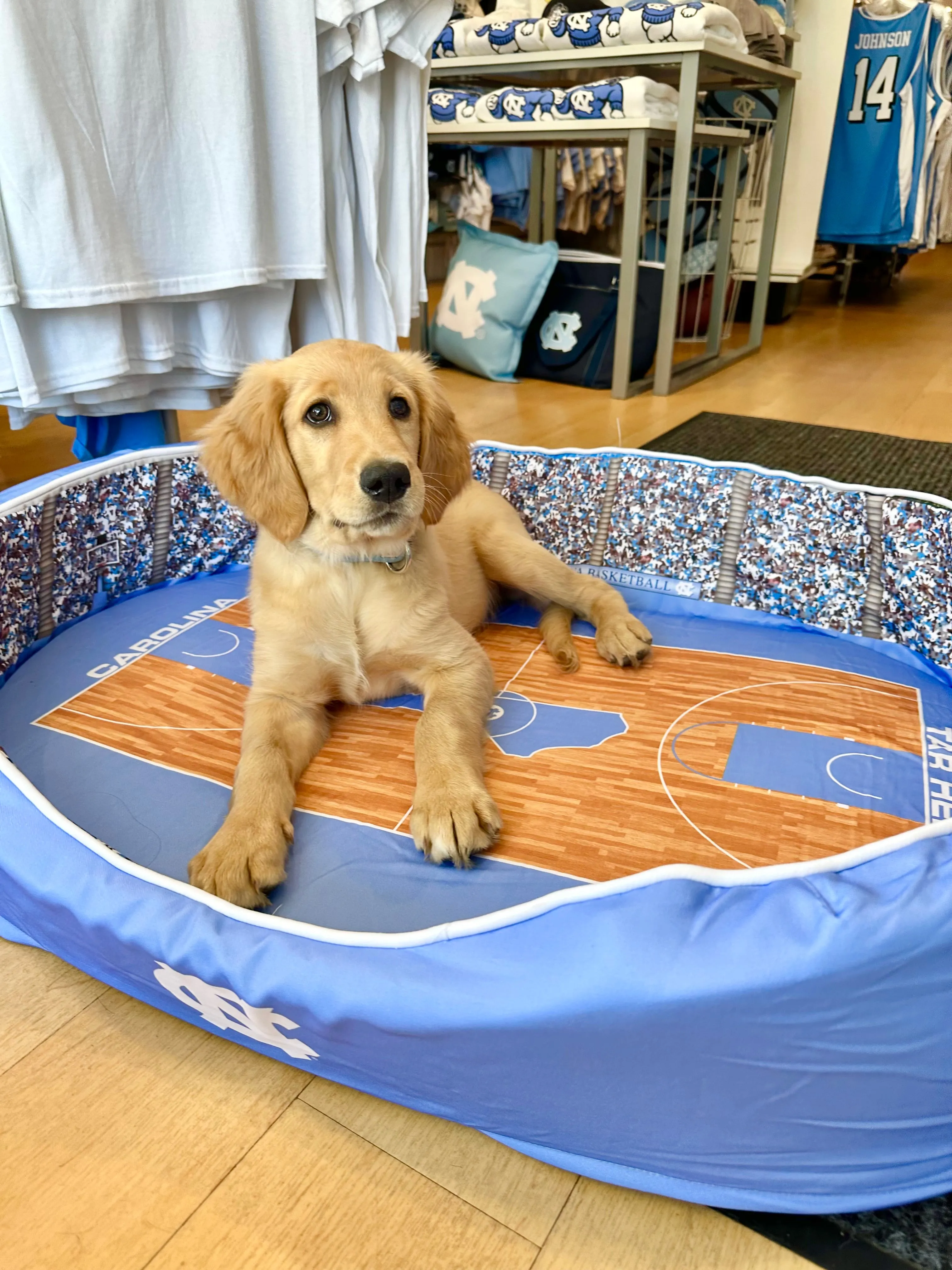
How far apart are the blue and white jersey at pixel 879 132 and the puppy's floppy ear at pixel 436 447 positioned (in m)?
5.03

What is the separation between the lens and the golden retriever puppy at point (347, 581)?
130 centimetres

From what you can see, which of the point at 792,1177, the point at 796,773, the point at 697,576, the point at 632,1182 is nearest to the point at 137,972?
the point at 632,1182

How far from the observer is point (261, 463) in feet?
4.70

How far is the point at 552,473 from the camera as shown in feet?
7.41

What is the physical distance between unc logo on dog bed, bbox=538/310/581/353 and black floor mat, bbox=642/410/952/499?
77 cm

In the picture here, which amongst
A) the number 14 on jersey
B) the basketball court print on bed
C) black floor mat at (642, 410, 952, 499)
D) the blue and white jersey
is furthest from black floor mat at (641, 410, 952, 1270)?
the number 14 on jersey

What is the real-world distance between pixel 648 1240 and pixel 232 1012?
0.49 meters

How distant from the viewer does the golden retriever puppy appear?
1302mm

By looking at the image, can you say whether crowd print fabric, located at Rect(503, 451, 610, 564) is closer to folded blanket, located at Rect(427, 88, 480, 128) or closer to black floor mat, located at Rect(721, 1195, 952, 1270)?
black floor mat, located at Rect(721, 1195, 952, 1270)

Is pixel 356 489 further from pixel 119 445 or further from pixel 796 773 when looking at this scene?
pixel 119 445

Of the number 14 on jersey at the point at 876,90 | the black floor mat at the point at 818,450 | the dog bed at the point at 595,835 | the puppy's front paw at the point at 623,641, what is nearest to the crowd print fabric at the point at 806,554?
the dog bed at the point at 595,835

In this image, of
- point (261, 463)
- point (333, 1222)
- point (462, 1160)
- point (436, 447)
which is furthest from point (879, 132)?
point (333, 1222)

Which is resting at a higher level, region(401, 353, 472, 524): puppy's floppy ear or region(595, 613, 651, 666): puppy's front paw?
region(401, 353, 472, 524): puppy's floppy ear

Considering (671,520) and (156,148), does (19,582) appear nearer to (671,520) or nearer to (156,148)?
(156,148)
